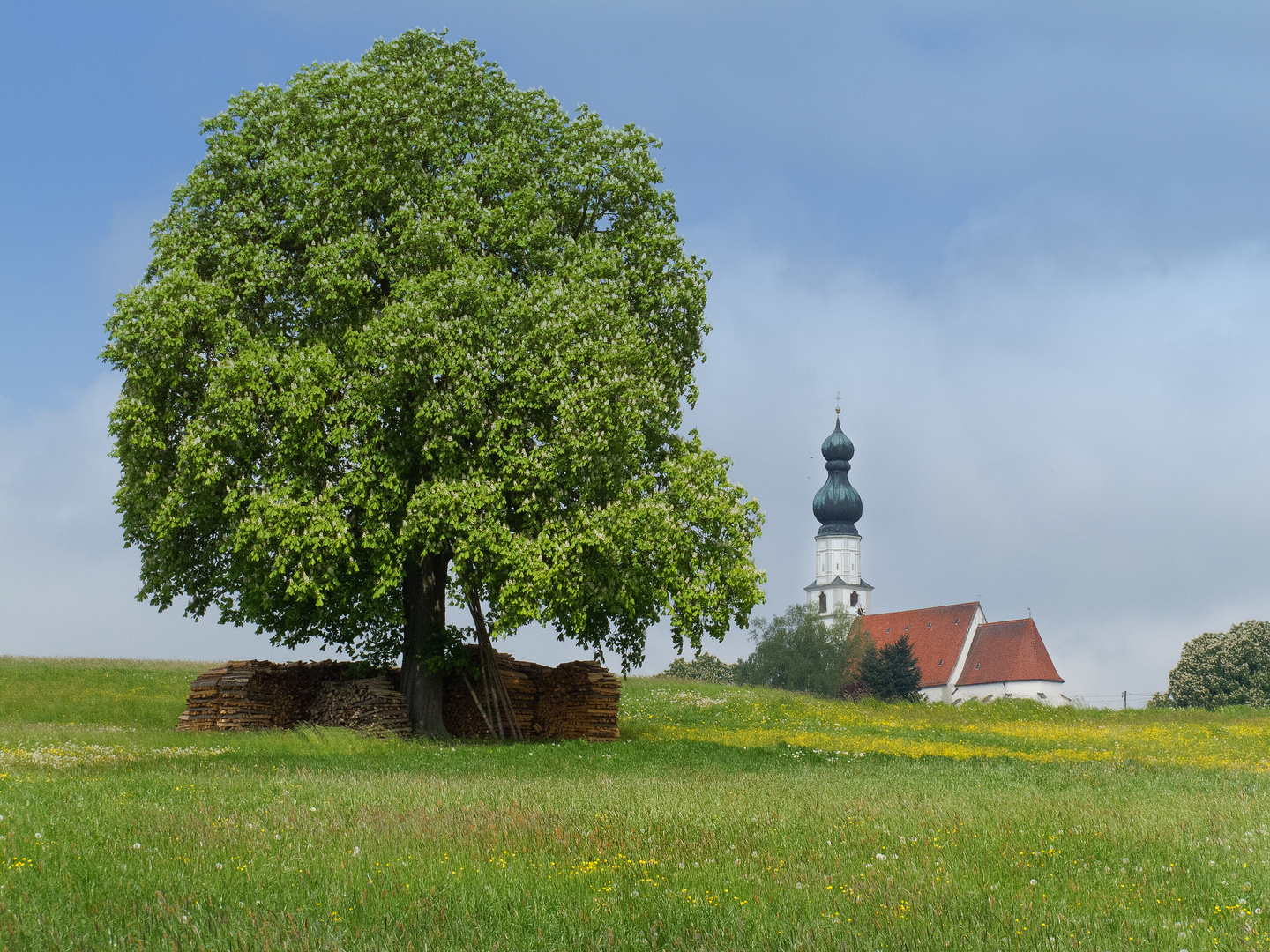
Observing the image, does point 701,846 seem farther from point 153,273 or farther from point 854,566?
point 854,566

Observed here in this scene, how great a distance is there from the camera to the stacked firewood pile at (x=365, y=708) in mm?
27172

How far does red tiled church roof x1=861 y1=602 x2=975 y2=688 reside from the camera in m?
105

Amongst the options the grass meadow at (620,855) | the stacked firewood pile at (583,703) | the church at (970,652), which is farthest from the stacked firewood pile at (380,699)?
the church at (970,652)

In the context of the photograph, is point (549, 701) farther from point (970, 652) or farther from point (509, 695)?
point (970, 652)

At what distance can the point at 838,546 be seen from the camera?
460 feet

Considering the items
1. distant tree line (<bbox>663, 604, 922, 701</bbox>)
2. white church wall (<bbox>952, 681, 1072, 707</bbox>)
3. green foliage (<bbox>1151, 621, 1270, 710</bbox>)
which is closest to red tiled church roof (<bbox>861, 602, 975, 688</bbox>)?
white church wall (<bbox>952, 681, 1072, 707</bbox>)

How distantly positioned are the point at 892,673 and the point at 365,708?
212ft

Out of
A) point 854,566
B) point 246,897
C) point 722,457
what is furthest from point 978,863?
point 854,566

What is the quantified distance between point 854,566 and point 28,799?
132 meters

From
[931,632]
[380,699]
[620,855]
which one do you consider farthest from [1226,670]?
[620,855]

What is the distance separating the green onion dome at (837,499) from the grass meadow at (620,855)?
116354 mm

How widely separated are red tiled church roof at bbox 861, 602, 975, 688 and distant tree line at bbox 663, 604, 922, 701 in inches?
517

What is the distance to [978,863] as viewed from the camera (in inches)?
380

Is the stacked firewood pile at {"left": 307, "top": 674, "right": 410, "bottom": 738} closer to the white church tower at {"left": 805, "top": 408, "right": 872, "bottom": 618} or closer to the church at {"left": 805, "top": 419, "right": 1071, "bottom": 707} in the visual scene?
the church at {"left": 805, "top": 419, "right": 1071, "bottom": 707}
